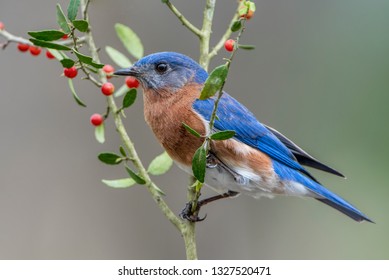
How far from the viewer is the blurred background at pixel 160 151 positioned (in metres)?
6.08

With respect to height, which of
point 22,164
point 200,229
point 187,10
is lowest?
point 200,229

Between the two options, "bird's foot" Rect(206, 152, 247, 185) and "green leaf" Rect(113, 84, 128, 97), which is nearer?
"green leaf" Rect(113, 84, 128, 97)

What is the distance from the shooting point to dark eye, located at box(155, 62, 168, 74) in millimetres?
3976

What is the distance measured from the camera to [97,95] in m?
6.33

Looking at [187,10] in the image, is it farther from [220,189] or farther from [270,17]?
[220,189]

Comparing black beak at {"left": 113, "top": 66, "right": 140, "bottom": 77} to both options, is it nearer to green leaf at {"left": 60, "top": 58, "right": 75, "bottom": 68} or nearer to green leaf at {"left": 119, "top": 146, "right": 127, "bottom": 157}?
green leaf at {"left": 119, "top": 146, "right": 127, "bottom": 157}

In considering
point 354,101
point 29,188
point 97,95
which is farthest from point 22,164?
point 354,101

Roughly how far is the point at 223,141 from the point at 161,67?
66 cm

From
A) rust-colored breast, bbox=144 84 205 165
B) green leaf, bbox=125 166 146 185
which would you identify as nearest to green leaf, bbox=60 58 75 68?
green leaf, bbox=125 166 146 185

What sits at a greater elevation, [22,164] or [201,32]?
[201,32]

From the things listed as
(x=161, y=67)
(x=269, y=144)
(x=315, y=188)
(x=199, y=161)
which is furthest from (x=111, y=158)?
(x=315, y=188)

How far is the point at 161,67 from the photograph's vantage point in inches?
157

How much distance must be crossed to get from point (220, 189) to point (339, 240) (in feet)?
8.82

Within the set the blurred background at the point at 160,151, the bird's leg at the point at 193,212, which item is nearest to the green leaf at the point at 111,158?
the bird's leg at the point at 193,212
